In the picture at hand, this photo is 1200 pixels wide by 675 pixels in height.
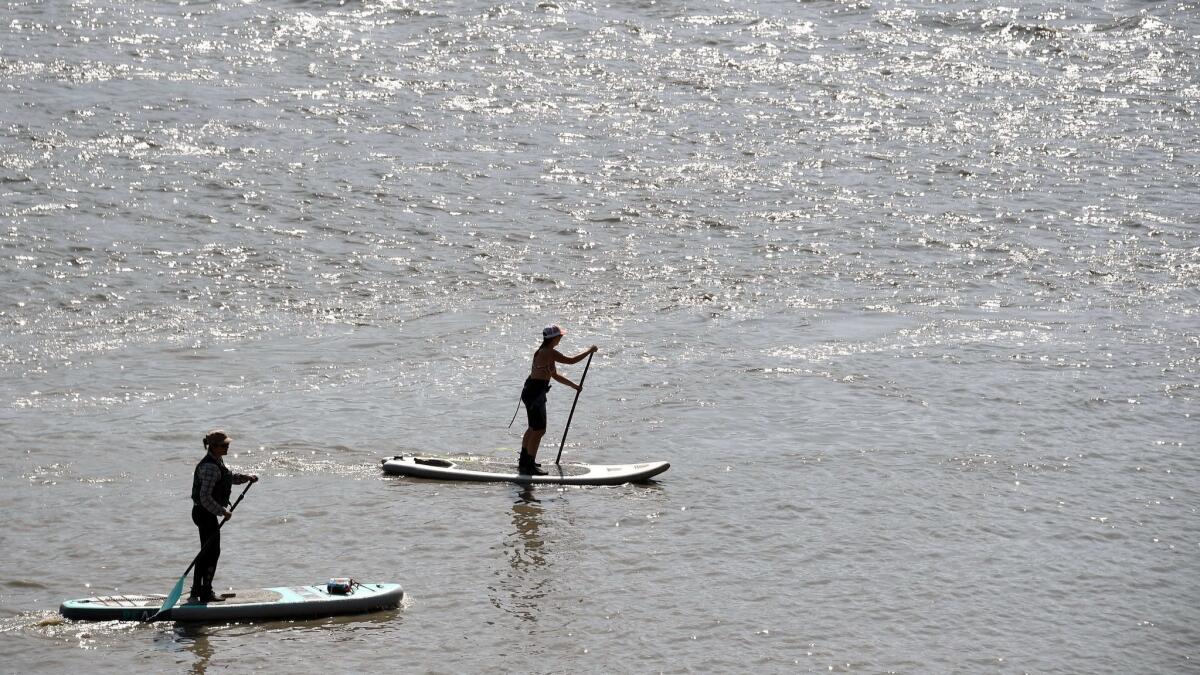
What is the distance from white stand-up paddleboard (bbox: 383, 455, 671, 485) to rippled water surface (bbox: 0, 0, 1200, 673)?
0.38 metres

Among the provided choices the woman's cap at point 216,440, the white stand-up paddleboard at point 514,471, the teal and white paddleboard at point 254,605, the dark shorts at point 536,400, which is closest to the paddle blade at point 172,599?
the teal and white paddleboard at point 254,605

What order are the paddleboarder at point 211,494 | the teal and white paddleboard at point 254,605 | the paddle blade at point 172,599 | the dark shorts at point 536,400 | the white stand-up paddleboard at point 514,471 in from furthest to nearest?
the white stand-up paddleboard at point 514,471 → the dark shorts at point 536,400 → the teal and white paddleboard at point 254,605 → the paddle blade at point 172,599 → the paddleboarder at point 211,494

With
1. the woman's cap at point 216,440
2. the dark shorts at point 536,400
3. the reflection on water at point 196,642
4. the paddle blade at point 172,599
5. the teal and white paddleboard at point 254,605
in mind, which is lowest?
the reflection on water at point 196,642

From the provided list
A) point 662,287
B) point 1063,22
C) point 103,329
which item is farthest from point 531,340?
point 1063,22

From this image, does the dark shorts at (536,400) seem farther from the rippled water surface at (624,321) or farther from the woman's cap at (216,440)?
the woman's cap at (216,440)

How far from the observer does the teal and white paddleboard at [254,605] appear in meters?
14.6

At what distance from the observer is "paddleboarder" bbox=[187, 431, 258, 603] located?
561 inches

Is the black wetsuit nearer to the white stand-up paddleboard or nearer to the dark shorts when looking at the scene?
the white stand-up paddleboard

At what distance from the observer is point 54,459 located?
19953 mm

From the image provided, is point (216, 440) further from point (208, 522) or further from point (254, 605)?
point (254, 605)

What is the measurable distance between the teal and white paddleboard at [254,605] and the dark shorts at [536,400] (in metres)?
4.26

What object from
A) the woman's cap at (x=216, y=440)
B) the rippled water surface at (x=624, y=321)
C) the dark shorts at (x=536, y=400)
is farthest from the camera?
the dark shorts at (x=536, y=400)

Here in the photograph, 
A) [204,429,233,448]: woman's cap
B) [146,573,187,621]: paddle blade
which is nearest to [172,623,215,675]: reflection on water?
[146,573,187,621]: paddle blade

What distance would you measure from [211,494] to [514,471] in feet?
19.9
